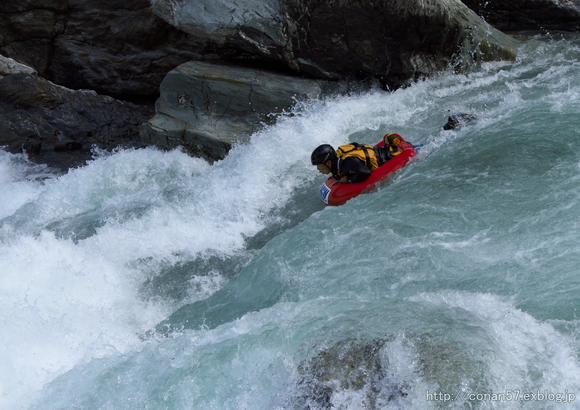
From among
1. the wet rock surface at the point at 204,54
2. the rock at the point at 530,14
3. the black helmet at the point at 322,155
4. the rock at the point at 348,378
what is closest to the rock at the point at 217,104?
the wet rock surface at the point at 204,54

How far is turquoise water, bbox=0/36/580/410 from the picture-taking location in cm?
267

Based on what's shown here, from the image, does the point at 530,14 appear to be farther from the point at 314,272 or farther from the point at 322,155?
the point at 314,272

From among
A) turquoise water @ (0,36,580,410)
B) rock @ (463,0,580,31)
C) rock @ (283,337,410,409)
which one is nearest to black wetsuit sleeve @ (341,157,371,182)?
turquoise water @ (0,36,580,410)

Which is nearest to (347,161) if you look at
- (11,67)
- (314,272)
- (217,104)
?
(314,272)

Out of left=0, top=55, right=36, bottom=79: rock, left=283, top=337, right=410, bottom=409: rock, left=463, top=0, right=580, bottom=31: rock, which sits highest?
left=463, top=0, right=580, bottom=31: rock

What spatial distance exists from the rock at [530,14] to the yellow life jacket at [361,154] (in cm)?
582

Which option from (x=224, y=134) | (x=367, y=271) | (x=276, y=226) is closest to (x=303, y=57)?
(x=224, y=134)

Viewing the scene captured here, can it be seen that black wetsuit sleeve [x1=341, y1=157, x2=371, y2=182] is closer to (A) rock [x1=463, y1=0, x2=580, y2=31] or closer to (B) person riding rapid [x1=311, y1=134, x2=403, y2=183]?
(B) person riding rapid [x1=311, y1=134, x2=403, y2=183]

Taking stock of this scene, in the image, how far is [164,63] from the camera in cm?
874

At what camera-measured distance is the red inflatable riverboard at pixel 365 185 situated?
5164 millimetres

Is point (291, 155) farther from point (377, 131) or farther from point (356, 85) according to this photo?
point (356, 85)

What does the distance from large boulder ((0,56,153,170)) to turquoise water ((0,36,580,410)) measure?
4.45 feet

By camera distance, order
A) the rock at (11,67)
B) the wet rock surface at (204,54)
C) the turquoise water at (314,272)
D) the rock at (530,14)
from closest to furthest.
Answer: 1. the turquoise water at (314,272)
2. the wet rock surface at (204,54)
3. the rock at (11,67)
4. the rock at (530,14)

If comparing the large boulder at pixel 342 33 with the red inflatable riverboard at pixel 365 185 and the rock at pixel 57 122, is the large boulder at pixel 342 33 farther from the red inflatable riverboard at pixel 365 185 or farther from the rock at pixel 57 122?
the red inflatable riverboard at pixel 365 185
